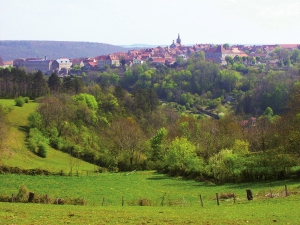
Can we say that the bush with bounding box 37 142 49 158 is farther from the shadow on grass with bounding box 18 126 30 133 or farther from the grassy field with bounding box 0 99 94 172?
the shadow on grass with bounding box 18 126 30 133

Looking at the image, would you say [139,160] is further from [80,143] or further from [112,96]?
[112,96]

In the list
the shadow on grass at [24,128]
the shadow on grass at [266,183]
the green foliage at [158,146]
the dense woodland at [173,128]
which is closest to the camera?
the shadow on grass at [266,183]

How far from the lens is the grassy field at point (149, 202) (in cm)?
1783

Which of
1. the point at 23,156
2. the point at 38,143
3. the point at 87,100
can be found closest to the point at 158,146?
the point at 38,143

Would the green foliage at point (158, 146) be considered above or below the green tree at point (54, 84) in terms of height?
below

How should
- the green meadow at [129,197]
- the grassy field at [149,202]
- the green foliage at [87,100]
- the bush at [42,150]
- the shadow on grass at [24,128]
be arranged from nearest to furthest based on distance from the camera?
the grassy field at [149,202]
the green meadow at [129,197]
the bush at [42,150]
the shadow on grass at [24,128]
the green foliage at [87,100]

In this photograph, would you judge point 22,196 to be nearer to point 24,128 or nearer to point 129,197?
point 129,197

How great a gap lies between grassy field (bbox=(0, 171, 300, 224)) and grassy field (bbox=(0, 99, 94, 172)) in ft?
22.8

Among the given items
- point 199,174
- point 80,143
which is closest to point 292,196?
point 199,174

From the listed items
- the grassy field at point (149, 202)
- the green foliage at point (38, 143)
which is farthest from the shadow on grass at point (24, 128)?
the grassy field at point (149, 202)

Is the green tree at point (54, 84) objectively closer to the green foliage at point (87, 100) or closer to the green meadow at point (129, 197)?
the green foliage at point (87, 100)

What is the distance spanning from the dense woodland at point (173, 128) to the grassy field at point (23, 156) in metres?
1.24

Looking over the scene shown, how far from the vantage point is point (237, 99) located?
359ft

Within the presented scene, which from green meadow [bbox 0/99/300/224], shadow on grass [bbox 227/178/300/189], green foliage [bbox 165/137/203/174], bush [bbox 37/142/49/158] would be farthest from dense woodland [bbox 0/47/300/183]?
green meadow [bbox 0/99/300/224]
